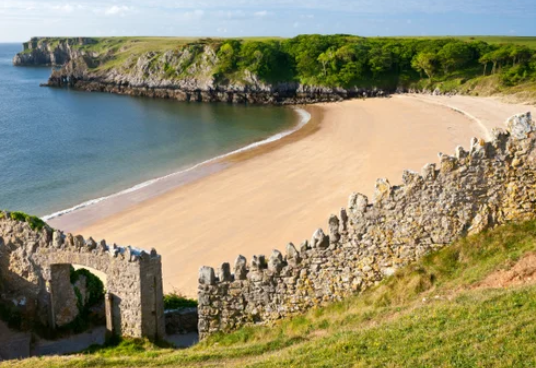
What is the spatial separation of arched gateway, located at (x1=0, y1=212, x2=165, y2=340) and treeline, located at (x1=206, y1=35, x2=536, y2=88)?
239 ft

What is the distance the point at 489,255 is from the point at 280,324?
15.4ft

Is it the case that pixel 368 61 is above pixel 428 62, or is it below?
above

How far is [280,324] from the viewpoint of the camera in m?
A: 12.3

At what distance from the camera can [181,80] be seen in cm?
9400

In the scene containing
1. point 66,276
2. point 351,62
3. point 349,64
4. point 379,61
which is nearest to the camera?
point 66,276

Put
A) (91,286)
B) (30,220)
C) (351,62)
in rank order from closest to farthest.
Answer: (30,220) → (91,286) → (351,62)

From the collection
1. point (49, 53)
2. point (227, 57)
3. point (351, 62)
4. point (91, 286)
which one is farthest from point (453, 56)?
point (49, 53)

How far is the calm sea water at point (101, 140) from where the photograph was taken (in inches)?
1556

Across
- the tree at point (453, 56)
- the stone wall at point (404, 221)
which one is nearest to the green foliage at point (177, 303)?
the stone wall at point (404, 221)

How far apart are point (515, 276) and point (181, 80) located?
87675 mm

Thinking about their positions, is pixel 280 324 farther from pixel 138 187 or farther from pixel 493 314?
pixel 138 187

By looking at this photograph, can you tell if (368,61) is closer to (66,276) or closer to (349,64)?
(349,64)

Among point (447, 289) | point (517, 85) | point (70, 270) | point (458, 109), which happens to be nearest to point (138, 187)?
point (70, 270)

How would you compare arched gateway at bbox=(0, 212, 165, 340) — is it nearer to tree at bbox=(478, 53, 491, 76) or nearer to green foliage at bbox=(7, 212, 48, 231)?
green foliage at bbox=(7, 212, 48, 231)
